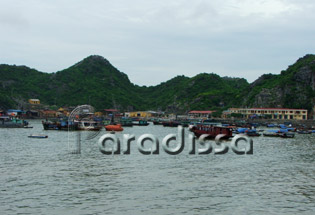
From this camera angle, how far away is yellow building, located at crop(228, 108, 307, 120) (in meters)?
173

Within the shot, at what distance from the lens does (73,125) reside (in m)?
108

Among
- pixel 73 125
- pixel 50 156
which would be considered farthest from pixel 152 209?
pixel 73 125

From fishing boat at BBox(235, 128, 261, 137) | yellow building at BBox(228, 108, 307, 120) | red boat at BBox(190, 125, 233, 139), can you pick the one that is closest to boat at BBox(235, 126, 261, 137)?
fishing boat at BBox(235, 128, 261, 137)

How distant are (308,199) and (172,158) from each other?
2267cm

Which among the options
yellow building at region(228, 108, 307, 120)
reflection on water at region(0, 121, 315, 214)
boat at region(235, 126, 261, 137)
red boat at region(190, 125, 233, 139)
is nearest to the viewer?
reflection on water at region(0, 121, 315, 214)

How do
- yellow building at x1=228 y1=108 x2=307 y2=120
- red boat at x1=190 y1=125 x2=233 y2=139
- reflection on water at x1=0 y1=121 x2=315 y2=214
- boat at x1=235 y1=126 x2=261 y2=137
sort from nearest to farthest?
reflection on water at x1=0 y1=121 x2=315 y2=214
red boat at x1=190 y1=125 x2=233 y2=139
boat at x1=235 y1=126 x2=261 y2=137
yellow building at x1=228 y1=108 x2=307 y2=120

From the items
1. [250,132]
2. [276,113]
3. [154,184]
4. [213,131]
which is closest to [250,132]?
[250,132]

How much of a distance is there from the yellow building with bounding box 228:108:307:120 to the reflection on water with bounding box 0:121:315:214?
131452mm

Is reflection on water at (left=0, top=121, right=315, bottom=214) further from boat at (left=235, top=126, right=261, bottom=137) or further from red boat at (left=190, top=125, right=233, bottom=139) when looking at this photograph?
boat at (left=235, top=126, right=261, bottom=137)

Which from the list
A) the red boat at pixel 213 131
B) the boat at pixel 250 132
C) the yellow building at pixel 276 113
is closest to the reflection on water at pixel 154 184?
the red boat at pixel 213 131

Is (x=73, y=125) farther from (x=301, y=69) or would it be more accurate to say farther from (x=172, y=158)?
(x=301, y=69)

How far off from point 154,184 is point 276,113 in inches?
6213

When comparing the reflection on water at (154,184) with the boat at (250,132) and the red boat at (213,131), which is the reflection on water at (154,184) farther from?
the boat at (250,132)

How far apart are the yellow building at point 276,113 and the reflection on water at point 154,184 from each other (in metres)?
131
